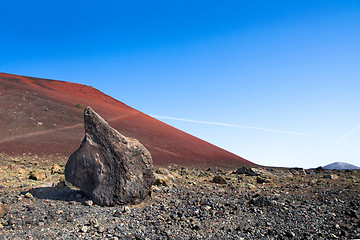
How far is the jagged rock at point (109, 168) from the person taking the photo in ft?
23.8

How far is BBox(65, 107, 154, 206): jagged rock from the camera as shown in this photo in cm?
726

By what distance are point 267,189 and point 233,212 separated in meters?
4.50

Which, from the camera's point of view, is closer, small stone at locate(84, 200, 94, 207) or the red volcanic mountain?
small stone at locate(84, 200, 94, 207)

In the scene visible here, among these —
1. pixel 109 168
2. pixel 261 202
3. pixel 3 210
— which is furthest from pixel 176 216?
pixel 3 210

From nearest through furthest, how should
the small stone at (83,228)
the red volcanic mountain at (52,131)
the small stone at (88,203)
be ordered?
the small stone at (83,228) < the small stone at (88,203) < the red volcanic mountain at (52,131)

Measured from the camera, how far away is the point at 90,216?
6402mm

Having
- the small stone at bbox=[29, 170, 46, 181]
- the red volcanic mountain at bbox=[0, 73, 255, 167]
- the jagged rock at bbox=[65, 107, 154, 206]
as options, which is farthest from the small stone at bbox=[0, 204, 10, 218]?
the red volcanic mountain at bbox=[0, 73, 255, 167]

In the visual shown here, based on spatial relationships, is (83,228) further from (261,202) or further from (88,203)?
(261,202)

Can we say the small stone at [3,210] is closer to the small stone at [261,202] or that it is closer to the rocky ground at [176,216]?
the rocky ground at [176,216]

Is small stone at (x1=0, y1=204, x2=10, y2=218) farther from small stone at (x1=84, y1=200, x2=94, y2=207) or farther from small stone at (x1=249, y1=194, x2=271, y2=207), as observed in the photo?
small stone at (x1=249, y1=194, x2=271, y2=207)

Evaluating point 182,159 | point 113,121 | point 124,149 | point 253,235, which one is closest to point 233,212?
point 253,235

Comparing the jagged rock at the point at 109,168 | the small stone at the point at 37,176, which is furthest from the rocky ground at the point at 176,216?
the small stone at the point at 37,176

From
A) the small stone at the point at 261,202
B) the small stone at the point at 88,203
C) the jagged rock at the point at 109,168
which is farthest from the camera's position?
the small stone at the point at 261,202

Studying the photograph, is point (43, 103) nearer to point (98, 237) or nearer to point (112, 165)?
point (112, 165)
